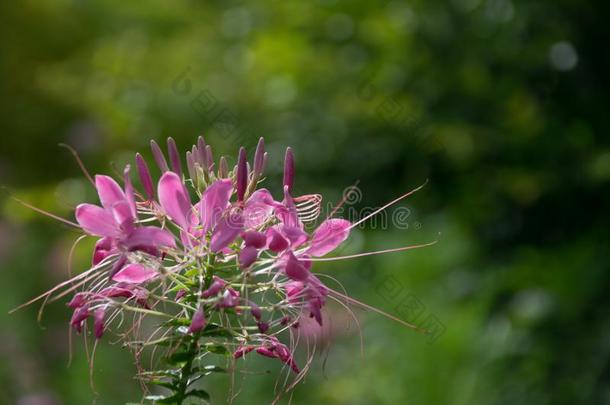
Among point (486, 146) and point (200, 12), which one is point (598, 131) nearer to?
point (486, 146)

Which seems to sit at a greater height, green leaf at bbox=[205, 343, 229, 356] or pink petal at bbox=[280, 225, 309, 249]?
pink petal at bbox=[280, 225, 309, 249]

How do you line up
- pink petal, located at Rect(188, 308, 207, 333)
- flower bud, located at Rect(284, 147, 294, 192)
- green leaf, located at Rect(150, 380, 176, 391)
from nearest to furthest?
pink petal, located at Rect(188, 308, 207, 333)
green leaf, located at Rect(150, 380, 176, 391)
flower bud, located at Rect(284, 147, 294, 192)

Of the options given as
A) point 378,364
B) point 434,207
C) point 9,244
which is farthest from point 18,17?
point 378,364

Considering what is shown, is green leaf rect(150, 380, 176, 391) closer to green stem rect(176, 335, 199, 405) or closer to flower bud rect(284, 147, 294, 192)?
green stem rect(176, 335, 199, 405)

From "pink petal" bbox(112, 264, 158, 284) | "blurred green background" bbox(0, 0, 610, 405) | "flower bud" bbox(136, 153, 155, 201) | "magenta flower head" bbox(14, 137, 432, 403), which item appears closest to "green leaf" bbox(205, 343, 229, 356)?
"magenta flower head" bbox(14, 137, 432, 403)

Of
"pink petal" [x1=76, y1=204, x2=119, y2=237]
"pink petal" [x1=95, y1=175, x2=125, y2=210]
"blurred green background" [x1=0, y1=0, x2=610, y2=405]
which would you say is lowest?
"blurred green background" [x1=0, y1=0, x2=610, y2=405]

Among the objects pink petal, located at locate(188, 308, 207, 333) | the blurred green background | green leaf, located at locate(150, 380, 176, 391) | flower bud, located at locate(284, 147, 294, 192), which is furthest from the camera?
the blurred green background
